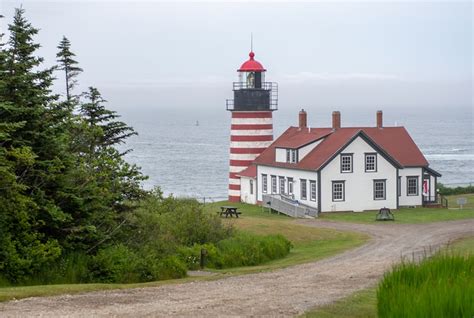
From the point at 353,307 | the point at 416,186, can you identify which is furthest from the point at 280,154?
the point at 353,307

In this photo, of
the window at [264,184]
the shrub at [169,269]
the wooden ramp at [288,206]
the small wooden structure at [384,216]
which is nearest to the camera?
the shrub at [169,269]

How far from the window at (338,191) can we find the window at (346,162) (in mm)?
737

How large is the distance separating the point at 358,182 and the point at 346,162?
1293 mm

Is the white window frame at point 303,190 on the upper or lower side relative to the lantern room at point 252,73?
lower

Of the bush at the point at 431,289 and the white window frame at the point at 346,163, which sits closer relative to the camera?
the bush at the point at 431,289

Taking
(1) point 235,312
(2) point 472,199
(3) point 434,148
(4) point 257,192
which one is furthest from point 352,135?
(3) point 434,148

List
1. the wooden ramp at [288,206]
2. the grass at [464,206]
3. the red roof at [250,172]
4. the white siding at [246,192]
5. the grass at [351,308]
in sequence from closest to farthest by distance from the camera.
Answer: the grass at [351,308], the wooden ramp at [288,206], the grass at [464,206], the red roof at [250,172], the white siding at [246,192]

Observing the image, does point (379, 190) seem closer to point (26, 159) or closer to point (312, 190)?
point (312, 190)

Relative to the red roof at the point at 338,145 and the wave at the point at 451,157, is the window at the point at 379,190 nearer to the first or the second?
the red roof at the point at 338,145

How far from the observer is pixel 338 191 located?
45.5 meters

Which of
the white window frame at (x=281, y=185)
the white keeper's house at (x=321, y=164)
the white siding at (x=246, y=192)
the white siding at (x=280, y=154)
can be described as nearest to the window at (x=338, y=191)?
the white keeper's house at (x=321, y=164)

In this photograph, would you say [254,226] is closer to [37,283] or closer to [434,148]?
[37,283]

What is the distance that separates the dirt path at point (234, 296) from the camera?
13.7m

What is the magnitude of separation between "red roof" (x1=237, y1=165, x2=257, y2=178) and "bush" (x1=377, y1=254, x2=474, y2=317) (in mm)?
38979
